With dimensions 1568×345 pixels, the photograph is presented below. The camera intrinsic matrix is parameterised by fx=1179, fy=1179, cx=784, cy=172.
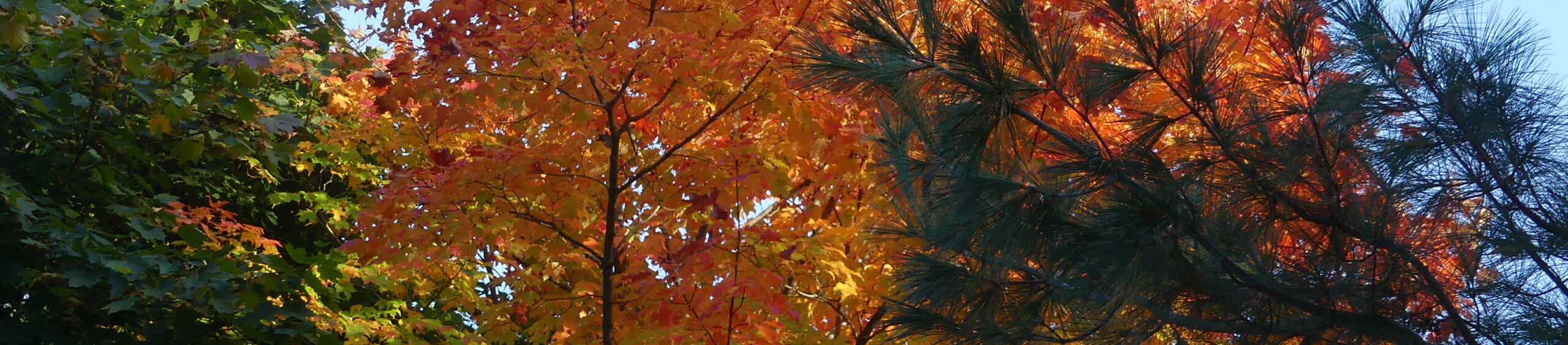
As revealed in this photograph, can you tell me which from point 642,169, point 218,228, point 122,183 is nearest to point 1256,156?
point 642,169

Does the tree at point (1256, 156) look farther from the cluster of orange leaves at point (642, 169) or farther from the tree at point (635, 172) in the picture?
the tree at point (635, 172)

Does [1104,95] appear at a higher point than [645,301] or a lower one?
lower

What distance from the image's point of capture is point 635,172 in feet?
20.9

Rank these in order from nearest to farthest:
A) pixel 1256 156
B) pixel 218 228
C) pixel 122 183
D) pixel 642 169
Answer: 1. pixel 1256 156
2. pixel 642 169
3. pixel 122 183
4. pixel 218 228

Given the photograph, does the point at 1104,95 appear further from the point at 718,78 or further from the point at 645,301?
the point at 645,301

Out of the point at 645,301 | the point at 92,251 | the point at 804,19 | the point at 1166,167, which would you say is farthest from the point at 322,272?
the point at 1166,167

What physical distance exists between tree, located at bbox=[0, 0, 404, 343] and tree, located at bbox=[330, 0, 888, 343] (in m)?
0.74

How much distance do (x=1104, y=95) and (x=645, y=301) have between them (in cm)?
296

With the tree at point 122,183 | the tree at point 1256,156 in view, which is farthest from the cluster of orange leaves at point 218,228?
the tree at point 1256,156

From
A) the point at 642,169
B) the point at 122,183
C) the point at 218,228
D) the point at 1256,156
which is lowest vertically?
the point at 1256,156

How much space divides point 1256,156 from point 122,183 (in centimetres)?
585

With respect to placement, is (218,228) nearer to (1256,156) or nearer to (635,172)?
(635,172)

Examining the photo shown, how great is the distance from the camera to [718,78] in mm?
5680

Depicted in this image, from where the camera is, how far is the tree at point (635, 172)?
5598 millimetres
